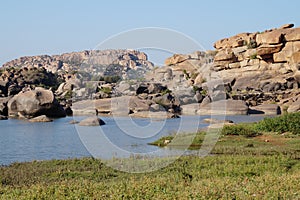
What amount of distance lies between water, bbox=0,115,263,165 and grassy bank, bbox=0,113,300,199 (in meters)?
2.36

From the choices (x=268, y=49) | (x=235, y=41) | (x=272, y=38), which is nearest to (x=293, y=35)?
(x=272, y=38)

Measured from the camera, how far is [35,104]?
3769 centimetres

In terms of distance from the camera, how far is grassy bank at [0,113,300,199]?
7922 millimetres

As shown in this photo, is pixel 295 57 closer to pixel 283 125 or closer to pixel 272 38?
pixel 272 38

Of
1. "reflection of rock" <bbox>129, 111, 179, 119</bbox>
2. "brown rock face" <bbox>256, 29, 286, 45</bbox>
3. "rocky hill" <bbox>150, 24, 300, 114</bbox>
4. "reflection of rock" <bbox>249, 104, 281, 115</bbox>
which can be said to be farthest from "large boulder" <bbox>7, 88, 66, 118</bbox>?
"brown rock face" <bbox>256, 29, 286, 45</bbox>

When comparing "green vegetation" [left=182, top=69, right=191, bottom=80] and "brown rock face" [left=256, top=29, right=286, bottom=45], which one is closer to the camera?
"brown rock face" [left=256, top=29, right=286, bottom=45]

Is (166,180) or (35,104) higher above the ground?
(35,104)

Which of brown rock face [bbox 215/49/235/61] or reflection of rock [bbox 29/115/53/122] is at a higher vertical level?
brown rock face [bbox 215/49/235/61]

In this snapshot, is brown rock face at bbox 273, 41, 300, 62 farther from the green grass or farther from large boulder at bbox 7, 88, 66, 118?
the green grass

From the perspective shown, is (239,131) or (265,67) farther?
(265,67)

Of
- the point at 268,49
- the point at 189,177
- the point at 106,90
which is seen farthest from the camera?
the point at 268,49

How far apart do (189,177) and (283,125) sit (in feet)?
44.3

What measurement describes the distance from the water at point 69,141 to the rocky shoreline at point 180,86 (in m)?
3.53

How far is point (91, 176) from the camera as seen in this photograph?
1200 centimetres
